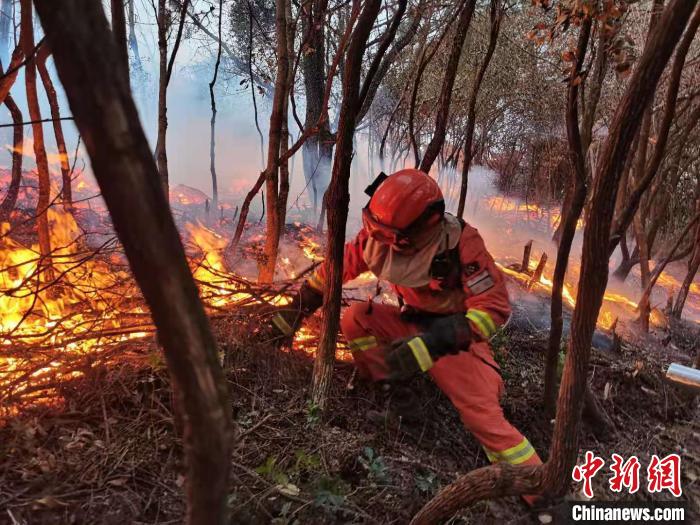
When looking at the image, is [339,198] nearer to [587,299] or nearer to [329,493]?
[587,299]

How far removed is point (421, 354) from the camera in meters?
2.70

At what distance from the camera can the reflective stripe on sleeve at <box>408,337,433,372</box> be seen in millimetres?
2688

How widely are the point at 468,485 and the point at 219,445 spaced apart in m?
1.32

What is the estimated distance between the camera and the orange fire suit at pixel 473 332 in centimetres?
284

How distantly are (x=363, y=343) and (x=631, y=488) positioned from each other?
6.86ft

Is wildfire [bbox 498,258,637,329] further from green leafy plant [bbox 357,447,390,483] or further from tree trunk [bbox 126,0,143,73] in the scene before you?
tree trunk [bbox 126,0,143,73]

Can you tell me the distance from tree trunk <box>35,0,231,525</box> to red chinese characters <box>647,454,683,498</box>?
3.37m

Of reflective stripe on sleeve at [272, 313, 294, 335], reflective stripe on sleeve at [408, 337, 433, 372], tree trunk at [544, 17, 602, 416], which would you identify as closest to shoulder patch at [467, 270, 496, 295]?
tree trunk at [544, 17, 602, 416]

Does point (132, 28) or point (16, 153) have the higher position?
point (132, 28)

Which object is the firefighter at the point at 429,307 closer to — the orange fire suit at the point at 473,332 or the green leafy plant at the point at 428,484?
the orange fire suit at the point at 473,332

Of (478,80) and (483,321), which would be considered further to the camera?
(478,80)

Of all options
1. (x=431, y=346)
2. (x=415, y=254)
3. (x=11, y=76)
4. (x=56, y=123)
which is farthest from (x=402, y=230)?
(x=56, y=123)

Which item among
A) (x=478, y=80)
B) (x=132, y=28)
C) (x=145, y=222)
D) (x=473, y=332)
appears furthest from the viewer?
(x=132, y=28)

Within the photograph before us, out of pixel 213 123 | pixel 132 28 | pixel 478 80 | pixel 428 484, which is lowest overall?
pixel 428 484
